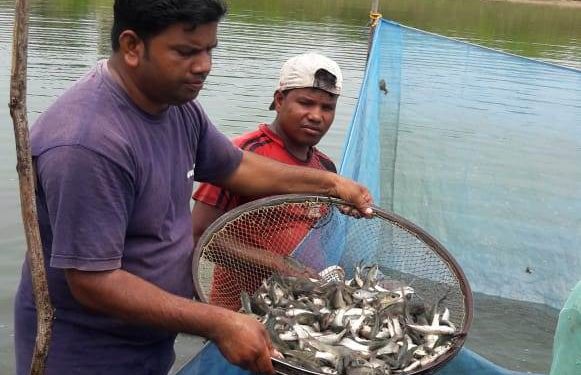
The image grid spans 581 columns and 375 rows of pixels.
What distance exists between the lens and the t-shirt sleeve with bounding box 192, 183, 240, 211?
3.08 metres

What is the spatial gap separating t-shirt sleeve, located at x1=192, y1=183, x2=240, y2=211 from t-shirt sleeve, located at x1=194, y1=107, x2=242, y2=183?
217 millimetres

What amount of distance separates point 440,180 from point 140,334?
347cm

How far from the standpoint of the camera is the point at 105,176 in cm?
203

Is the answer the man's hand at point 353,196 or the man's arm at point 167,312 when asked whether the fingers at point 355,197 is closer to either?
the man's hand at point 353,196

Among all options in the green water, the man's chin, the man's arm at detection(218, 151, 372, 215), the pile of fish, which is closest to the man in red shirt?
the man's arm at detection(218, 151, 372, 215)

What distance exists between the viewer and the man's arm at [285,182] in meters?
2.91

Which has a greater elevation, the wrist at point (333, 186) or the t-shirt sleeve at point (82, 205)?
the t-shirt sleeve at point (82, 205)

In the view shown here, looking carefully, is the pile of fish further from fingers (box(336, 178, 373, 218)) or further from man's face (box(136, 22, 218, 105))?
man's face (box(136, 22, 218, 105))

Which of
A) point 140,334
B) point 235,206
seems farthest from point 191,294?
point 235,206

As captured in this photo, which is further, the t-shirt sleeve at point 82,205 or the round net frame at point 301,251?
the round net frame at point 301,251

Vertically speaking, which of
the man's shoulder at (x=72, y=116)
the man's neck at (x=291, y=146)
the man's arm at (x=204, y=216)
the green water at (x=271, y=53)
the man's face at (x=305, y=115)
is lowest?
the green water at (x=271, y=53)

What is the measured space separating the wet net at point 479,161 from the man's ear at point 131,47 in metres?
3.15

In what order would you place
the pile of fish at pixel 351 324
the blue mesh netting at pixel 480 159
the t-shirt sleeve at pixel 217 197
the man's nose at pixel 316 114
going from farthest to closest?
the blue mesh netting at pixel 480 159 < the man's nose at pixel 316 114 < the t-shirt sleeve at pixel 217 197 < the pile of fish at pixel 351 324

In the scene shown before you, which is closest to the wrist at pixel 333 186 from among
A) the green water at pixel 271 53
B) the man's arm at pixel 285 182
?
the man's arm at pixel 285 182
